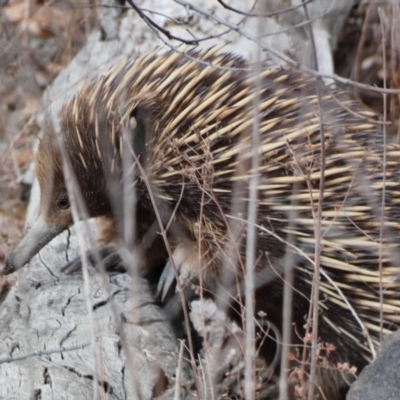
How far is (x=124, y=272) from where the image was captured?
3561mm

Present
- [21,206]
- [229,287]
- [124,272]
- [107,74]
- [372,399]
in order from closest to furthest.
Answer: [372,399]
[229,287]
[107,74]
[124,272]
[21,206]

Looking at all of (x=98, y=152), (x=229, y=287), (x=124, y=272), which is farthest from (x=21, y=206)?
(x=229, y=287)

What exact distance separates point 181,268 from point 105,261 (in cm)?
43

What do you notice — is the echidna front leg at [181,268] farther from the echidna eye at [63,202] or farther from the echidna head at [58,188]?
the echidna eye at [63,202]

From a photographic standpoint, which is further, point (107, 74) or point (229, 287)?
point (107, 74)

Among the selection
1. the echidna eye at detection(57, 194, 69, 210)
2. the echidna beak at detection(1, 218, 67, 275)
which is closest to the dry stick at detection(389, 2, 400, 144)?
the echidna eye at detection(57, 194, 69, 210)

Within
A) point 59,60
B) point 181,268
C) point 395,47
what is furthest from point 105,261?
point 59,60

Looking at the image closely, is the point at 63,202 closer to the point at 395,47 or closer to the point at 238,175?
the point at 238,175

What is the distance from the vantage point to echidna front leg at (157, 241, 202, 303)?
126 inches

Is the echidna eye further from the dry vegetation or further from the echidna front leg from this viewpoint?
the dry vegetation

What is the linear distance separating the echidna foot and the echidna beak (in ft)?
0.81

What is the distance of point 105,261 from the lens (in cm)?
357

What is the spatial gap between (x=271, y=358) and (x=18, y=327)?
1.13m

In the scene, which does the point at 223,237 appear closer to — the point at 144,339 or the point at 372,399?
the point at 144,339
